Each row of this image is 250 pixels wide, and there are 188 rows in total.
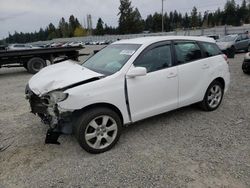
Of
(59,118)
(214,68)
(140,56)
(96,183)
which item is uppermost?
(140,56)

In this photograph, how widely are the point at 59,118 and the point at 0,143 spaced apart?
1456 millimetres

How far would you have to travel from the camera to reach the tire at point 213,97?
5.23 metres

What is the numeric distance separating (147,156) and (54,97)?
1.57 meters

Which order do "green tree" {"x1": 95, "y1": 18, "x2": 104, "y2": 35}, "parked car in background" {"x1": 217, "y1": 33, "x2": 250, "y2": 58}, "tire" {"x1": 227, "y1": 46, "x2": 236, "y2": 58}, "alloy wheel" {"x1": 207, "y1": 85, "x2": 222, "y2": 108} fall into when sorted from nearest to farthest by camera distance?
"alloy wheel" {"x1": 207, "y1": 85, "x2": 222, "y2": 108} < "tire" {"x1": 227, "y1": 46, "x2": 236, "y2": 58} < "parked car in background" {"x1": 217, "y1": 33, "x2": 250, "y2": 58} < "green tree" {"x1": 95, "y1": 18, "x2": 104, "y2": 35}

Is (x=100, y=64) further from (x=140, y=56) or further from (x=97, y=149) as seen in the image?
(x=97, y=149)

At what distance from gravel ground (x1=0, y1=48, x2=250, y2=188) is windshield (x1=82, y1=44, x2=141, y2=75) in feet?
3.92

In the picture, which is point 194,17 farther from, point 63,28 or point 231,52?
point 231,52

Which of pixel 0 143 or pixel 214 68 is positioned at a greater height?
A: pixel 214 68

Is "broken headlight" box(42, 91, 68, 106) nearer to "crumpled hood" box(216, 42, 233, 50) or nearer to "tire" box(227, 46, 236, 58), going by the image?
"tire" box(227, 46, 236, 58)

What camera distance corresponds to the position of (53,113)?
3.65 m

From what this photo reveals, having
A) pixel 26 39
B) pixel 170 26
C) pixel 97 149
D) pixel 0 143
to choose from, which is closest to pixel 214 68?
pixel 97 149

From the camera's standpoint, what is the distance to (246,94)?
666cm

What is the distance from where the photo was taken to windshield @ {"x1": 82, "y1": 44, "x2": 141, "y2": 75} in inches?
161

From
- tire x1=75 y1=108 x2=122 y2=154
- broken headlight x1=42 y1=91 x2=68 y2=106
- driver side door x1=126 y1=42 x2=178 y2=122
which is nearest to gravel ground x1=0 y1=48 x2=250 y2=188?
tire x1=75 y1=108 x2=122 y2=154
